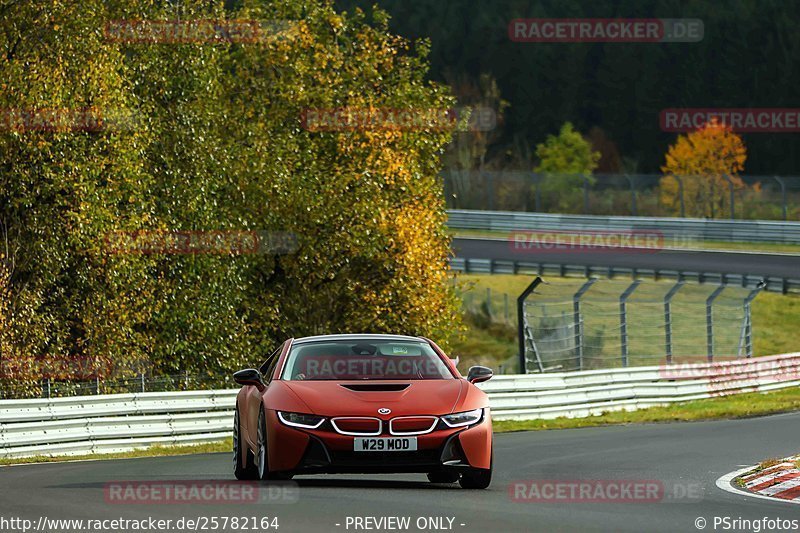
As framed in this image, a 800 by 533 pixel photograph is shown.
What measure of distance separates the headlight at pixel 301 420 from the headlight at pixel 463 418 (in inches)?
37.0

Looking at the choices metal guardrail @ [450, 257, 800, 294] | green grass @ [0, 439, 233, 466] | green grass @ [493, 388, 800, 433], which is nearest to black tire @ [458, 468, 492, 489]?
green grass @ [0, 439, 233, 466]

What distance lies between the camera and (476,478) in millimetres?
11781

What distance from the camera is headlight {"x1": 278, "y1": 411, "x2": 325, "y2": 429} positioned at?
440 inches

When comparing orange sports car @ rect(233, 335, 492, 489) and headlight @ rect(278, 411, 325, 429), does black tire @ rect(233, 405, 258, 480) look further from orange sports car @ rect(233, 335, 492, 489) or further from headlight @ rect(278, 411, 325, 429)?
headlight @ rect(278, 411, 325, 429)

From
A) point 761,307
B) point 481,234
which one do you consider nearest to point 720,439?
point 761,307

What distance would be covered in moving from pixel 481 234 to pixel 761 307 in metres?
21.6

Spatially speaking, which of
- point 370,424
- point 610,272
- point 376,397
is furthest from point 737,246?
point 370,424

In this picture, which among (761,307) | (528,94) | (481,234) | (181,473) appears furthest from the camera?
(528,94)

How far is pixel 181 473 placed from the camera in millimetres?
14312

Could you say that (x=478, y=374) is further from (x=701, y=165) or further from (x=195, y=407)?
(x=701, y=165)

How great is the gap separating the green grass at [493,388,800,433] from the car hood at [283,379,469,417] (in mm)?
11905

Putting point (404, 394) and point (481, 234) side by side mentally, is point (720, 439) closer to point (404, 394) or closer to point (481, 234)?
point (404, 394)

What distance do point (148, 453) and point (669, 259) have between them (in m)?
34.5

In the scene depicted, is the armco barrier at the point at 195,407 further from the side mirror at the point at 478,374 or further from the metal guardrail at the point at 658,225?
the metal guardrail at the point at 658,225
